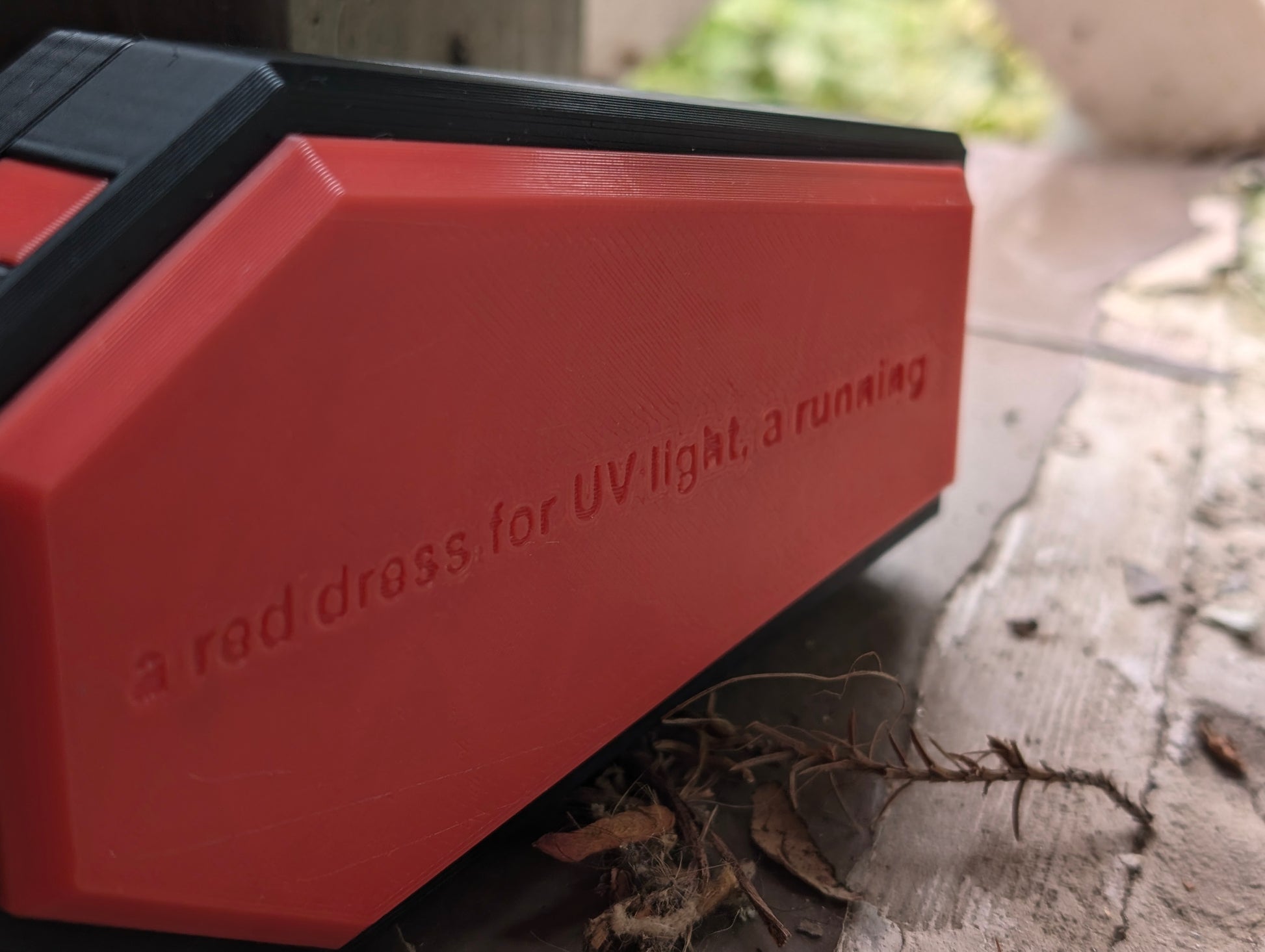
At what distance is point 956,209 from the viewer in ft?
3.44

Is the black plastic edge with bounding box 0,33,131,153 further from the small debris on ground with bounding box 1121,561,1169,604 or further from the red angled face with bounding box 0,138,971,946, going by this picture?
the small debris on ground with bounding box 1121,561,1169,604

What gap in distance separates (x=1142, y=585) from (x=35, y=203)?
1299mm

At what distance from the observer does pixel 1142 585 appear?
1338mm

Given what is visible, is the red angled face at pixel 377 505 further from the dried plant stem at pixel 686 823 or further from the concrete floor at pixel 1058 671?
the concrete floor at pixel 1058 671

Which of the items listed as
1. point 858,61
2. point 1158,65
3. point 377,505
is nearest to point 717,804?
point 377,505

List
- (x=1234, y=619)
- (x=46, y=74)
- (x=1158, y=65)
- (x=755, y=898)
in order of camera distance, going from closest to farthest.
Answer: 1. (x=46, y=74)
2. (x=755, y=898)
3. (x=1234, y=619)
4. (x=1158, y=65)

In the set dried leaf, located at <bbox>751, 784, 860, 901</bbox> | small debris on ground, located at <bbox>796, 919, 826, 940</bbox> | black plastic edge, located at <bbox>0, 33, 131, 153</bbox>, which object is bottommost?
small debris on ground, located at <bbox>796, 919, 826, 940</bbox>

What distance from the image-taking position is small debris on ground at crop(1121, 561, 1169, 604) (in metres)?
1.31

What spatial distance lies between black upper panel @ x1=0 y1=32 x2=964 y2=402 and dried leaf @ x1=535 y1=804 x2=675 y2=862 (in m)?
0.55

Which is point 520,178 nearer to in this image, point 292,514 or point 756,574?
point 292,514

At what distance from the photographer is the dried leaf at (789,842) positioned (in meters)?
0.87

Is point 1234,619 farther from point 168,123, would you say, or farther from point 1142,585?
point 168,123

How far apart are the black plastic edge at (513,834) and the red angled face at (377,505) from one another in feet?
0.08

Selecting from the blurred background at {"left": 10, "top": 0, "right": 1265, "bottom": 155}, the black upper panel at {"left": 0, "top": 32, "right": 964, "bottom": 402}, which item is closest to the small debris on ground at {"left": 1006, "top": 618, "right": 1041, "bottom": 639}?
the blurred background at {"left": 10, "top": 0, "right": 1265, "bottom": 155}
